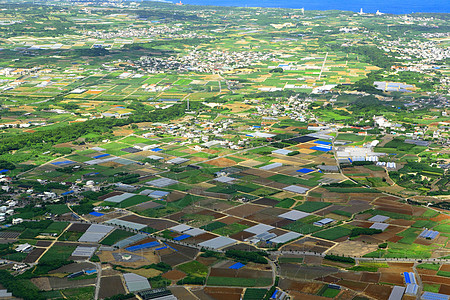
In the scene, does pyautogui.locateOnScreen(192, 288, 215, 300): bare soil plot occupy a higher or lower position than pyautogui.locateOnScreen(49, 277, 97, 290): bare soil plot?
higher

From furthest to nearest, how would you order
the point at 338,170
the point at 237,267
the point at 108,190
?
1. the point at 338,170
2. the point at 108,190
3. the point at 237,267

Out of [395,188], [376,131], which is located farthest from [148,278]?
[376,131]

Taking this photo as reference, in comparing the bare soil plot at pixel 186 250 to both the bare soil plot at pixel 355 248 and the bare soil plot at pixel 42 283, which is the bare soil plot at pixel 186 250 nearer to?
the bare soil plot at pixel 42 283

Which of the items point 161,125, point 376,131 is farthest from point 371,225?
point 161,125

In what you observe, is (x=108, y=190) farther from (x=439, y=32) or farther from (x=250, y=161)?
(x=439, y=32)

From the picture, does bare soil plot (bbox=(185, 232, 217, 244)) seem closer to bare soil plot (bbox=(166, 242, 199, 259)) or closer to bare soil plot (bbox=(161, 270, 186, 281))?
bare soil plot (bbox=(166, 242, 199, 259))

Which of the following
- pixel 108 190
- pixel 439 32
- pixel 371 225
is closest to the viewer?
pixel 371 225

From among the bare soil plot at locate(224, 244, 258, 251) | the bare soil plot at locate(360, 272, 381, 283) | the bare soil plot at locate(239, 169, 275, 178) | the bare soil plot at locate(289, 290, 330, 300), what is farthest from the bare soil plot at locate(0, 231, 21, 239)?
the bare soil plot at locate(360, 272, 381, 283)

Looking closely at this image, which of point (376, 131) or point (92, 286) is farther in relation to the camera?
point (376, 131)
